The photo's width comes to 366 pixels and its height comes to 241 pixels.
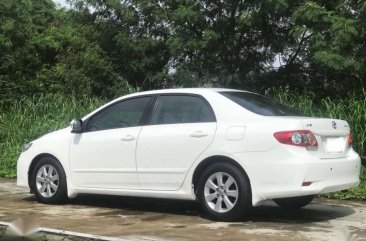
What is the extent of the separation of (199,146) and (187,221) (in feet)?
2.81

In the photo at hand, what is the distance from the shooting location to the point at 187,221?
6.25 metres

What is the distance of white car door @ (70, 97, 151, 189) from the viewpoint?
22.7ft

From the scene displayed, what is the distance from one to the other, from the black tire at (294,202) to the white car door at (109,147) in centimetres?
183

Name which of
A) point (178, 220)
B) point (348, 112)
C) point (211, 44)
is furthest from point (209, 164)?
point (211, 44)

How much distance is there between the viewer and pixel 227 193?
605 cm

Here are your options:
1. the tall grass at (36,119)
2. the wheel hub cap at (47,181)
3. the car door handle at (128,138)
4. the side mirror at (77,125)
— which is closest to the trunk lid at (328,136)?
the car door handle at (128,138)

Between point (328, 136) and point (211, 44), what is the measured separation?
5967 millimetres

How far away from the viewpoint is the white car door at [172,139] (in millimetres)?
6340

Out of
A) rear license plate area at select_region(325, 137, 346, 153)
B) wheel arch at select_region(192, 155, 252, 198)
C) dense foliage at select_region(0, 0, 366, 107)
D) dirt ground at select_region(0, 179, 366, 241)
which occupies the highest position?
dense foliage at select_region(0, 0, 366, 107)

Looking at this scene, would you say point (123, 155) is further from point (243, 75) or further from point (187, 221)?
point (243, 75)

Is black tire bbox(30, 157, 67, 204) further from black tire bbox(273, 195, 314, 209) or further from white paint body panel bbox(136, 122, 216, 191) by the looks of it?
black tire bbox(273, 195, 314, 209)

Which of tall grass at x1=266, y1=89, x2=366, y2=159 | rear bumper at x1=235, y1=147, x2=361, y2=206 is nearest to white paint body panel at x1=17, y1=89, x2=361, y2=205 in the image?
rear bumper at x1=235, y1=147, x2=361, y2=206

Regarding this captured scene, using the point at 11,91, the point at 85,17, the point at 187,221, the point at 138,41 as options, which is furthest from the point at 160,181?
the point at 11,91

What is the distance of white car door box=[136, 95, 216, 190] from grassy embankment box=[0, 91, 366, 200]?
379 centimetres
